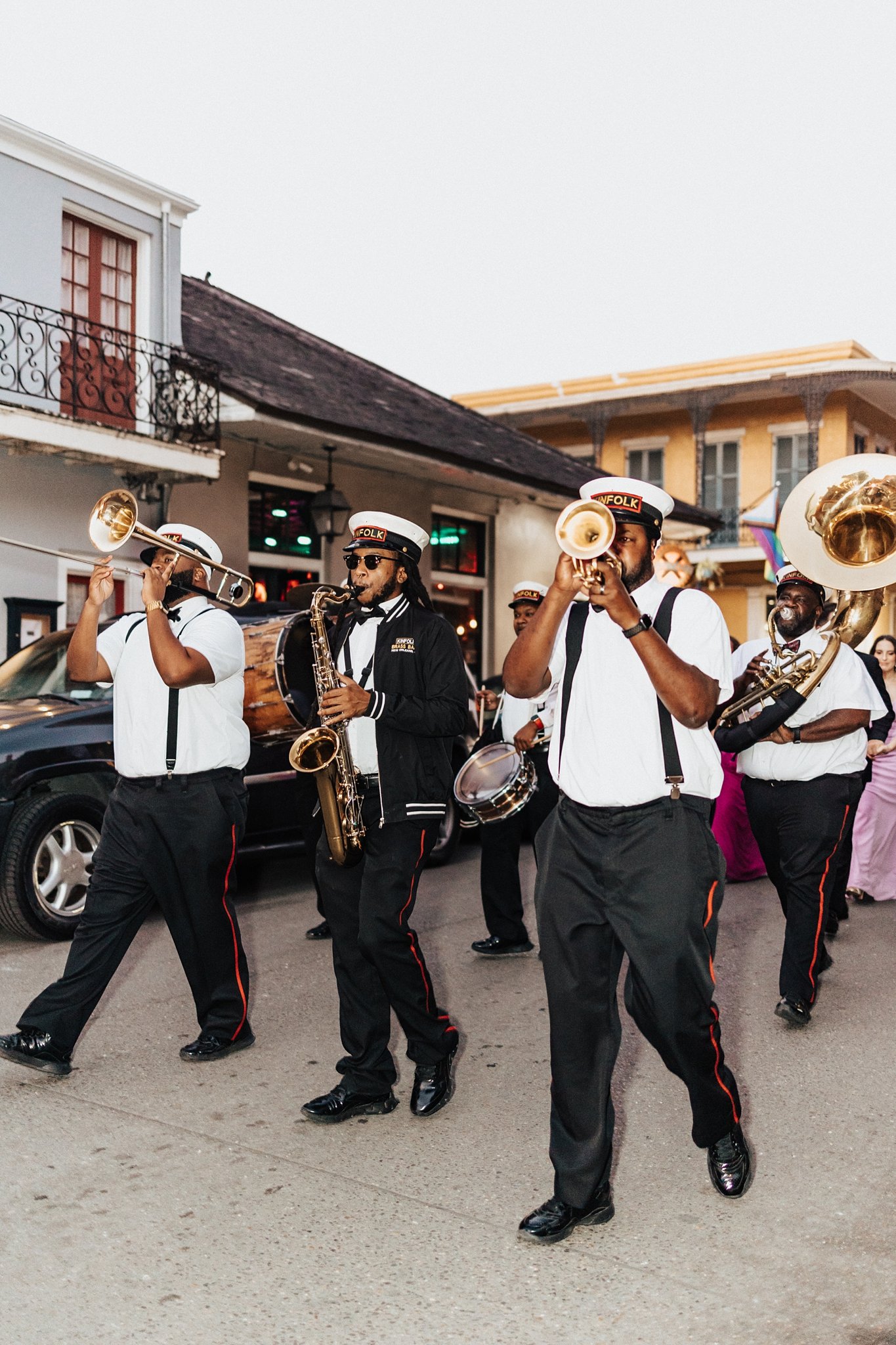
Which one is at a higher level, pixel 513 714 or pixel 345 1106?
pixel 513 714

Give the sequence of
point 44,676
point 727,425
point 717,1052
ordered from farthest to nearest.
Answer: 1. point 727,425
2. point 44,676
3. point 717,1052

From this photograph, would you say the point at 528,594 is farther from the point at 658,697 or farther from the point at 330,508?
the point at 330,508

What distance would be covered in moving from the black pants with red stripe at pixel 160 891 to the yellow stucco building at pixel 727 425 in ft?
88.7


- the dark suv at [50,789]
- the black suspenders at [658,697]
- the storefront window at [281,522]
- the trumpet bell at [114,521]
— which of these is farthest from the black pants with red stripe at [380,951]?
the storefront window at [281,522]

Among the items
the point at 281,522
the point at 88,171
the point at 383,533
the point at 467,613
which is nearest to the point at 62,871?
the point at 383,533

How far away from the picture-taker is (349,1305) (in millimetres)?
3387

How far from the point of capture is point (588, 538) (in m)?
3.51

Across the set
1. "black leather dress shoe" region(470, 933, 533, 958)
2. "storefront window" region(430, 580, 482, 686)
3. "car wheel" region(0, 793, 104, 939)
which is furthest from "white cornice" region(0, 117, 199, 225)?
"black leather dress shoe" region(470, 933, 533, 958)

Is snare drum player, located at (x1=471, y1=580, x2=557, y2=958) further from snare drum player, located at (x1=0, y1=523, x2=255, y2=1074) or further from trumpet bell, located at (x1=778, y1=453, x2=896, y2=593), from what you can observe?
snare drum player, located at (x1=0, y1=523, x2=255, y2=1074)

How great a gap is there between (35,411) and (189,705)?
331 inches

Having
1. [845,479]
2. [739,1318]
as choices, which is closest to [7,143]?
[845,479]

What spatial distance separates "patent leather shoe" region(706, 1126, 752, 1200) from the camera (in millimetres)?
4062

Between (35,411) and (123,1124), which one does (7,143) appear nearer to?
(35,411)

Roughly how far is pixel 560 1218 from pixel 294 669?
2898 mm
